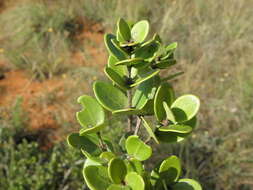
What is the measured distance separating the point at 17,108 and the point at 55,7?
69.4 inches

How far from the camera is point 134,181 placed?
Answer: 505 mm

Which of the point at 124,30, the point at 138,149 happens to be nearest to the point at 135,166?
the point at 138,149

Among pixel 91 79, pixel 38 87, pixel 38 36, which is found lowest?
pixel 91 79

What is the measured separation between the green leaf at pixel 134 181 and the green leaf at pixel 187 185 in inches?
3.8

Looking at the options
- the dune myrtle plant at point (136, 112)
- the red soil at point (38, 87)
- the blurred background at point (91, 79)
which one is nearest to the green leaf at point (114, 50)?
the dune myrtle plant at point (136, 112)

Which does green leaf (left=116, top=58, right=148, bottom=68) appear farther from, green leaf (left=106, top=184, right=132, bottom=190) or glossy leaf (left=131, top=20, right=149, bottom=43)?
green leaf (left=106, top=184, right=132, bottom=190)

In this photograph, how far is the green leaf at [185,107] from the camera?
1.73ft

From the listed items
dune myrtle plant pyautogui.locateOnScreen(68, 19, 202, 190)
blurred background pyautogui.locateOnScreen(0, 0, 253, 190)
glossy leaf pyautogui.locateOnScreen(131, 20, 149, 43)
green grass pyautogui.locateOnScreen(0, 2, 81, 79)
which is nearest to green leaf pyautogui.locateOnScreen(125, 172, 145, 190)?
dune myrtle plant pyautogui.locateOnScreen(68, 19, 202, 190)

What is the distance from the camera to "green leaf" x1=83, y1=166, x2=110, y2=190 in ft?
1.73

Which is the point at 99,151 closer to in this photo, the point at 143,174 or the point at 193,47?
the point at 143,174

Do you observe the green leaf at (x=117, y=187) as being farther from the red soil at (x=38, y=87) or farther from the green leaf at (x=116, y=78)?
the red soil at (x=38, y=87)

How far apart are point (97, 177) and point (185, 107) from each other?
19 centimetres

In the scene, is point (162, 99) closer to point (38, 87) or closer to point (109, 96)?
point (109, 96)

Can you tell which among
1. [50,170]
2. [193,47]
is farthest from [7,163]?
[193,47]
